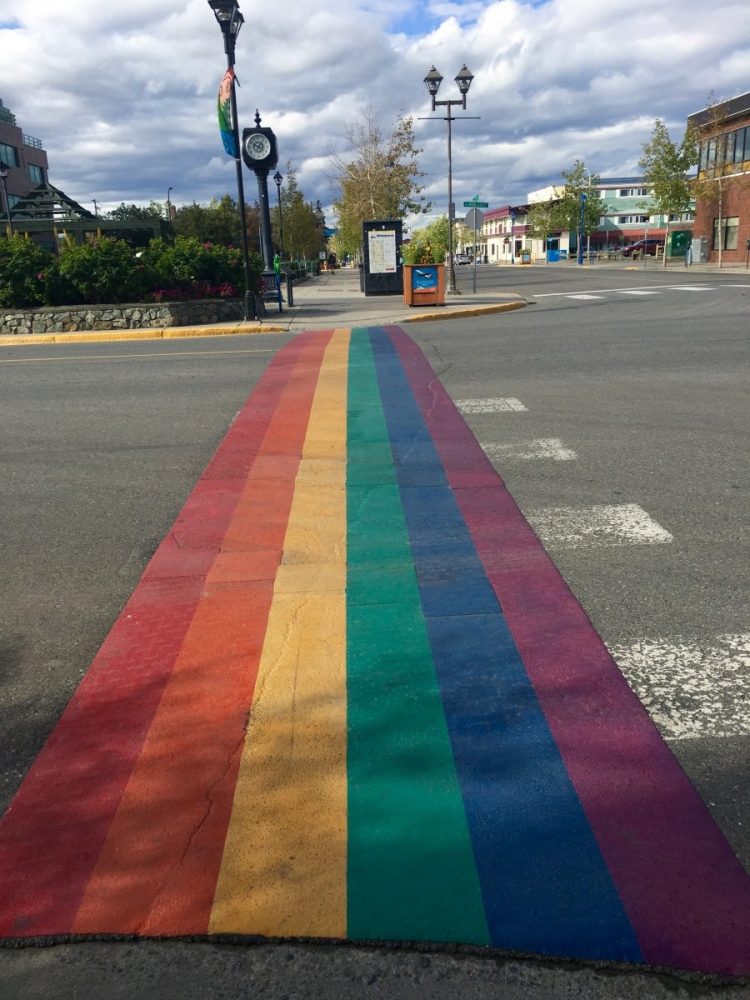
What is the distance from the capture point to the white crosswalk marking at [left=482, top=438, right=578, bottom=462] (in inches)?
274

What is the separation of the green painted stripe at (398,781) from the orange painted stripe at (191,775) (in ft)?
1.47

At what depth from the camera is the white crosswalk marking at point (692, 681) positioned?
3.17m

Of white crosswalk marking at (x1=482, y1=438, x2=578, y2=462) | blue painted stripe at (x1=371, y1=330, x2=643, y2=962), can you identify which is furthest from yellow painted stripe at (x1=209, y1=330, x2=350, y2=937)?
white crosswalk marking at (x1=482, y1=438, x2=578, y2=462)

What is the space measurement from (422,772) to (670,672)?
1291mm

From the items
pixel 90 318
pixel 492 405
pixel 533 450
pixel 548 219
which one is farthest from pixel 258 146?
pixel 548 219

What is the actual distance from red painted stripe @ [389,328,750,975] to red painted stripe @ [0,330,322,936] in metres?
1.63

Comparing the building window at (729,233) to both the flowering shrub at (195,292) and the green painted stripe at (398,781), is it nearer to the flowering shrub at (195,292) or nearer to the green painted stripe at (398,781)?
the flowering shrub at (195,292)

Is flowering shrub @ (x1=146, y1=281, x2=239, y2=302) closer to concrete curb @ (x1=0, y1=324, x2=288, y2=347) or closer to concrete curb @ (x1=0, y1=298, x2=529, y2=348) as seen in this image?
concrete curb @ (x1=0, y1=298, x2=529, y2=348)

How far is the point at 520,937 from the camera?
223 centimetres

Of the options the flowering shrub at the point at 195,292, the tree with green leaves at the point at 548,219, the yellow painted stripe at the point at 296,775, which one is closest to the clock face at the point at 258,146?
the flowering shrub at the point at 195,292

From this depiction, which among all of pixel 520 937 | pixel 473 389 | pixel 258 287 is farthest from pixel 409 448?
pixel 258 287

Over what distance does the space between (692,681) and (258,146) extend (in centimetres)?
2621

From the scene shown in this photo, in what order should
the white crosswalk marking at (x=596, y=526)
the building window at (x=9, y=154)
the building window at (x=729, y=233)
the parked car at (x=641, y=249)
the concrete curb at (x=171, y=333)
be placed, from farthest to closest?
1. the parked car at (x=641, y=249)
2. the building window at (x=9, y=154)
3. the building window at (x=729, y=233)
4. the concrete curb at (x=171, y=333)
5. the white crosswalk marking at (x=596, y=526)

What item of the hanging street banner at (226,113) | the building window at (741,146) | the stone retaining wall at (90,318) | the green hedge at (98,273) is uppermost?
the building window at (741,146)
